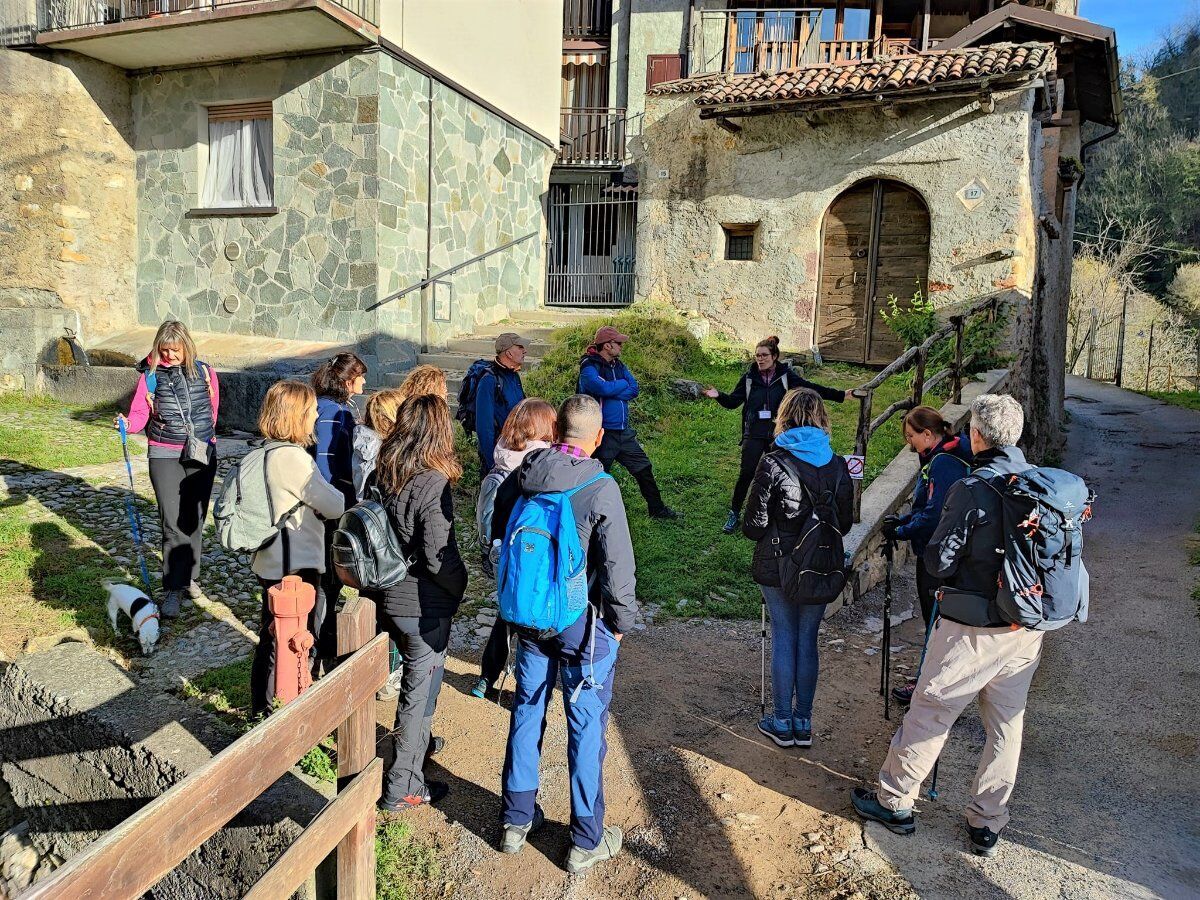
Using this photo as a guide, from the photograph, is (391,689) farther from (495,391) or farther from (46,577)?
(46,577)

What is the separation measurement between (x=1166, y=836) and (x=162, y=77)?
12700 millimetres

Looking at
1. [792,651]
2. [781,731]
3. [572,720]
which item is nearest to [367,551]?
[572,720]

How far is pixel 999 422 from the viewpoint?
3205mm

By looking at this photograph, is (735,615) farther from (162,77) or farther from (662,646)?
(162,77)

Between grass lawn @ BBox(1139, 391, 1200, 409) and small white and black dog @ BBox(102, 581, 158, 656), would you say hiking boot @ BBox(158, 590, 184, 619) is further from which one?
grass lawn @ BBox(1139, 391, 1200, 409)

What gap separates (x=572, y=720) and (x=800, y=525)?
1366 millimetres

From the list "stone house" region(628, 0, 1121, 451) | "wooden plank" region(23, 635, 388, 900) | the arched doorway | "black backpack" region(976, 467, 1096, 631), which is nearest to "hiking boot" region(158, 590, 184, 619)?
"wooden plank" region(23, 635, 388, 900)

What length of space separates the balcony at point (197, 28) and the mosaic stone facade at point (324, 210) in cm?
25

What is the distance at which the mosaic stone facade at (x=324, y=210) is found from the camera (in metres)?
10.0

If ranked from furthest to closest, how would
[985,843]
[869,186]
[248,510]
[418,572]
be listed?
[869,186]
[248,510]
[418,572]
[985,843]

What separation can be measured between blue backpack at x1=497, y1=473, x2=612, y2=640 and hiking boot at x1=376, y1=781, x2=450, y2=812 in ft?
3.28

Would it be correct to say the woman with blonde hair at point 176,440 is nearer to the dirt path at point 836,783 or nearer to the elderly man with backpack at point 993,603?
the dirt path at point 836,783

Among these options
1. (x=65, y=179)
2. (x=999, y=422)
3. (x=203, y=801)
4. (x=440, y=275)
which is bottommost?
(x=203, y=801)

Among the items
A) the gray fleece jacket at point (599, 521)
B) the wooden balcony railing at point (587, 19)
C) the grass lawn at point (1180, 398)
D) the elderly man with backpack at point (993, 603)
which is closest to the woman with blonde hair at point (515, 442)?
the gray fleece jacket at point (599, 521)
